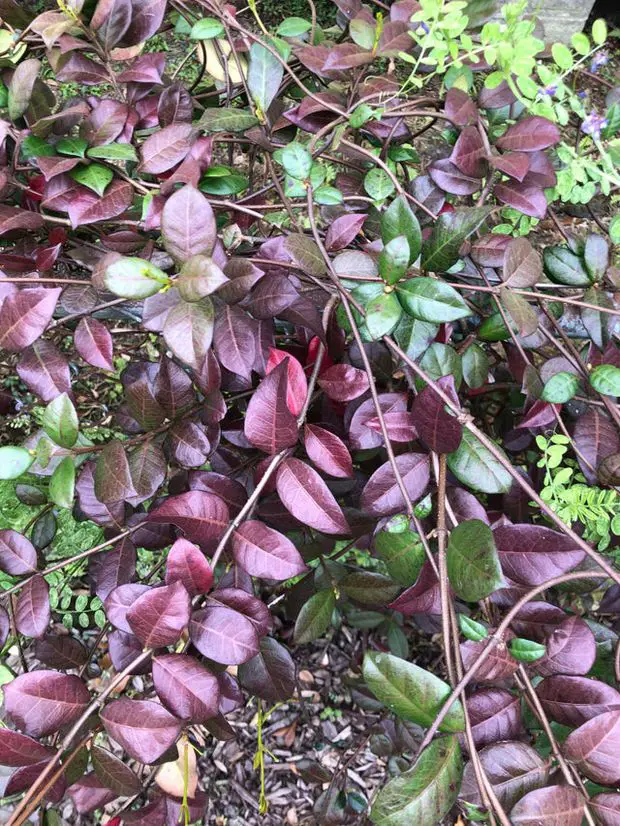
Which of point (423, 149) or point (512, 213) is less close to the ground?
point (512, 213)

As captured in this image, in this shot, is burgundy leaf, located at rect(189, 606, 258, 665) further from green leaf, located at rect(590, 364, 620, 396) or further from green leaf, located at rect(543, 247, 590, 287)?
green leaf, located at rect(543, 247, 590, 287)

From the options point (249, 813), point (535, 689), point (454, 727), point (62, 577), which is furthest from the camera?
point (249, 813)

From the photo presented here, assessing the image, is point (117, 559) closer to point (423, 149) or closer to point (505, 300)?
point (505, 300)

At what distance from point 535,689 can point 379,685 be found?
0.71 feet

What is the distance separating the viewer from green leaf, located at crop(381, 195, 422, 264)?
672 millimetres

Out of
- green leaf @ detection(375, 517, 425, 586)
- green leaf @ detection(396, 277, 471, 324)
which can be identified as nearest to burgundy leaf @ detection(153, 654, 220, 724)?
green leaf @ detection(375, 517, 425, 586)

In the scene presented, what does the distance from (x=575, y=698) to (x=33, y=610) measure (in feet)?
2.04

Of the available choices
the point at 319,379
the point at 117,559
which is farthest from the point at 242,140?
the point at 117,559

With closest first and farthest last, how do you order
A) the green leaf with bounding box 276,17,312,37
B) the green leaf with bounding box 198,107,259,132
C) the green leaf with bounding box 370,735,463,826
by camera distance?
the green leaf with bounding box 370,735,463,826 < the green leaf with bounding box 198,107,259,132 < the green leaf with bounding box 276,17,312,37

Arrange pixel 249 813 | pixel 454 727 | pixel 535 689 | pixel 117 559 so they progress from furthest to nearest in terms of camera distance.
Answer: pixel 249 813, pixel 117 559, pixel 535 689, pixel 454 727

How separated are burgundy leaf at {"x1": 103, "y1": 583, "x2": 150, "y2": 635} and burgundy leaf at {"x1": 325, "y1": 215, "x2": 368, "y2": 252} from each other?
48 cm

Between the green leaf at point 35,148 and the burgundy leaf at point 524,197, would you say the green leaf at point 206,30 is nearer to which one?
the green leaf at point 35,148

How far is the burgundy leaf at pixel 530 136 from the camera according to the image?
2.56 feet

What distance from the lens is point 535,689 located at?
0.65 meters
